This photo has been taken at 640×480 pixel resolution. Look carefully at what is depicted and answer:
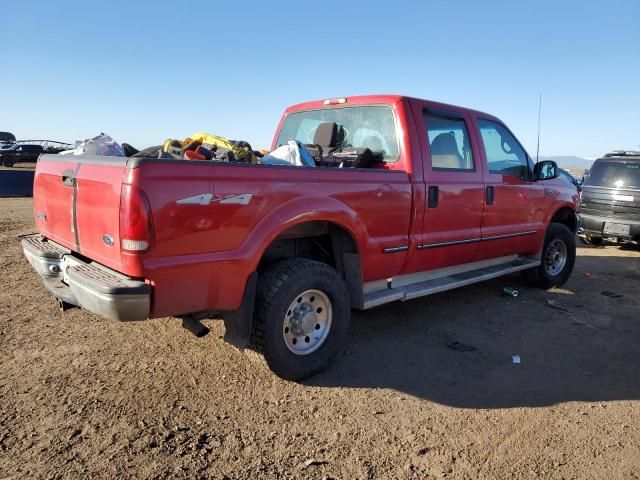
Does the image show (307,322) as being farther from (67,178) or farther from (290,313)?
(67,178)

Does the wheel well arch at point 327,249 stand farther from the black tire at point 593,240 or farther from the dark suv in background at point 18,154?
the dark suv in background at point 18,154

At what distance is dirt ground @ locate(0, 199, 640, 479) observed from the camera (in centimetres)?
257

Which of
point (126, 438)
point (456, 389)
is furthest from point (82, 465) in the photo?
point (456, 389)

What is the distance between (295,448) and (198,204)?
57.1 inches

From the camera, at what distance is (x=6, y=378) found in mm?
3312

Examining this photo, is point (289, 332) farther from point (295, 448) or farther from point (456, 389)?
point (456, 389)

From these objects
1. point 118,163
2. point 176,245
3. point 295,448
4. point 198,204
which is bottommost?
point 295,448

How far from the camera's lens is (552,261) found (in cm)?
626

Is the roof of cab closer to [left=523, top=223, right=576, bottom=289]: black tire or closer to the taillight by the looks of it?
[left=523, top=223, right=576, bottom=289]: black tire

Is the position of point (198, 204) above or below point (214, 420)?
above

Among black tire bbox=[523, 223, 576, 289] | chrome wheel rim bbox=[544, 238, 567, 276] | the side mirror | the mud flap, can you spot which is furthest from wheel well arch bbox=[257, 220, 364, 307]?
chrome wheel rim bbox=[544, 238, 567, 276]

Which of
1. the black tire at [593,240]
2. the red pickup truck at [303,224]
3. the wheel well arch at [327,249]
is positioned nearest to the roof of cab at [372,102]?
the red pickup truck at [303,224]

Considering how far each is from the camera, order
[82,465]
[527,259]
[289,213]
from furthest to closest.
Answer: [527,259] < [289,213] < [82,465]

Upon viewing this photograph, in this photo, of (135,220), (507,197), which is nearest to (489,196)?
(507,197)
